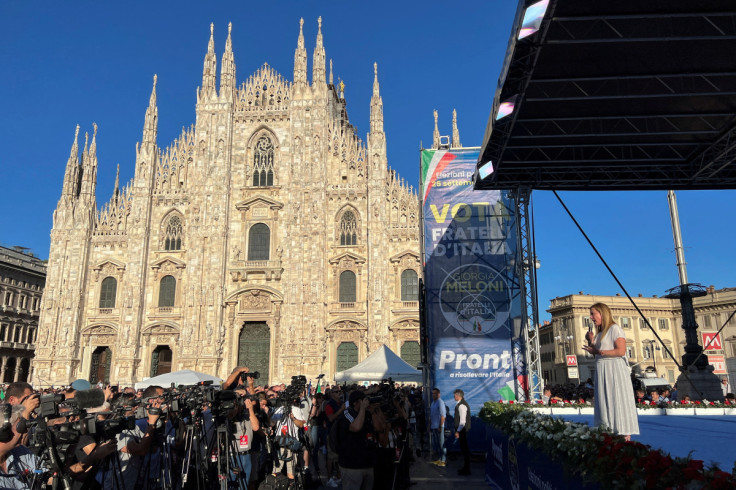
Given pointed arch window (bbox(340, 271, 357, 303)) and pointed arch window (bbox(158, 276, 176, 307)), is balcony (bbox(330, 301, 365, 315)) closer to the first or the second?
pointed arch window (bbox(340, 271, 357, 303))

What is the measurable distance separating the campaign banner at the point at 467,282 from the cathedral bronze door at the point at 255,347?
60.8 feet

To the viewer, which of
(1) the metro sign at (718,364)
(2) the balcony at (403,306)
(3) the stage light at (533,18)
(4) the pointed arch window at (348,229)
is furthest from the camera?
(4) the pointed arch window at (348,229)

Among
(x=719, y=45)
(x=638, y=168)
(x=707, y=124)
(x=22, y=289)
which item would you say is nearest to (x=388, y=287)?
(x=638, y=168)

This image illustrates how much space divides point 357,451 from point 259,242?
26.5 meters

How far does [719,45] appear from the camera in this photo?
8406 mm

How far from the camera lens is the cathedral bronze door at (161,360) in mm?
30891

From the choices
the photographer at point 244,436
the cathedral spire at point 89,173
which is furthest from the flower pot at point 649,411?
the cathedral spire at point 89,173

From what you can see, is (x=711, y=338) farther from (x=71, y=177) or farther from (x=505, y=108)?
(x=71, y=177)

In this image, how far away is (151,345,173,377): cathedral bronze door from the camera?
3089 centimetres

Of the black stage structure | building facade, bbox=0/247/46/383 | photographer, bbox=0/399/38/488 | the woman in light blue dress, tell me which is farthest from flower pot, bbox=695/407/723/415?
building facade, bbox=0/247/46/383

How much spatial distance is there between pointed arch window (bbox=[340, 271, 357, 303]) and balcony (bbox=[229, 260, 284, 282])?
3542 mm

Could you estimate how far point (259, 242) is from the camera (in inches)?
1246

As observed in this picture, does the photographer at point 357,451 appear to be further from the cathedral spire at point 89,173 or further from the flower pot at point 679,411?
the cathedral spire at point 89,173

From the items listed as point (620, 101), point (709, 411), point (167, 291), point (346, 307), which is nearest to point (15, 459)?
point (620, 101)
